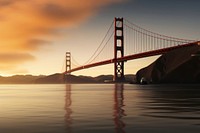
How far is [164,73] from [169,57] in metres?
11.0

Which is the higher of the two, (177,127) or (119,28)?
(119,28)

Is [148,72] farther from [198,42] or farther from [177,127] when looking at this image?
[177,127]

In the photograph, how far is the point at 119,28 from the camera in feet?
397

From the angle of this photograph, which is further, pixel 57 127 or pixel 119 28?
pixel 119 28

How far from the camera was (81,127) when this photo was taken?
1061cm

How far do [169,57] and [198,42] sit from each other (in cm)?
6197

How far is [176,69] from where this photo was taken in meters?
128

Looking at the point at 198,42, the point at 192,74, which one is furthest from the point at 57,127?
the point at 192,74

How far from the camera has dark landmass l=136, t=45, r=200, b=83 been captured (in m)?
126

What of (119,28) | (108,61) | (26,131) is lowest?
(26,131)

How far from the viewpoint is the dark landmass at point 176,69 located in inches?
4963

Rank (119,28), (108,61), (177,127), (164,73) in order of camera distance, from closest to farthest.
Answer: (177,127) < (108,61) < (119,28) < (164,73)

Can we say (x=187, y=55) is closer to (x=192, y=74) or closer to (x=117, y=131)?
(x=192, y=74)

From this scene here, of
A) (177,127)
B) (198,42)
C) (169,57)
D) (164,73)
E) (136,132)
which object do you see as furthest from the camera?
(169,57)
